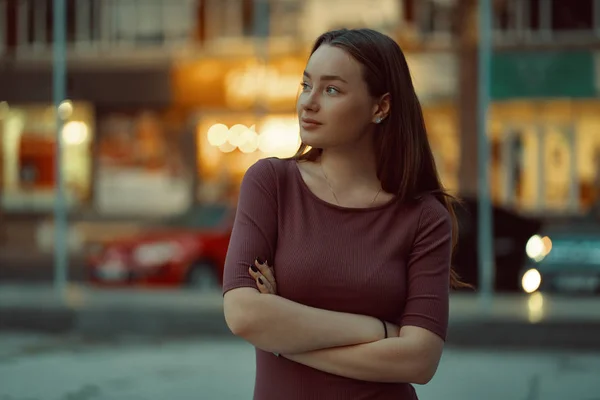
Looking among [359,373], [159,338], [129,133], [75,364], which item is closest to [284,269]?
[359,373]

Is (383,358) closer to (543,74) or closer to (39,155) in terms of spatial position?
(543,74)

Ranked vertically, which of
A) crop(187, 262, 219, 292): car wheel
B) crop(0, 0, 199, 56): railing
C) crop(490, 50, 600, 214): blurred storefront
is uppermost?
crop(0, 0, 199, 56): railing

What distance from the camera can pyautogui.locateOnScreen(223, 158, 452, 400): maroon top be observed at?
2422 mm

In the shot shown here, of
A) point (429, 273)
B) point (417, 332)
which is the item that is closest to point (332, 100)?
point (429, 273)

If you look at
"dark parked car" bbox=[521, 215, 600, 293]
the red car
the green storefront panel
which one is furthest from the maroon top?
the green storefront panel

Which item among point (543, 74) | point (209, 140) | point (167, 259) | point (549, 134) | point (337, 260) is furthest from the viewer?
point (209, 140)

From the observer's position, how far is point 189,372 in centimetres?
914

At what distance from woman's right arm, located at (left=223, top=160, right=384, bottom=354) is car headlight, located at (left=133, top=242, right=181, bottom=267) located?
12294mm

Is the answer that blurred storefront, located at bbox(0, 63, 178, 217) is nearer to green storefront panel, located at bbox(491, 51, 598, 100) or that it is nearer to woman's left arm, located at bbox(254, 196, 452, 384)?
green storefront panel, located at bbox(491, 51, 598, 100)

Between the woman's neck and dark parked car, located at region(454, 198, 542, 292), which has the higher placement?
the woman's neck

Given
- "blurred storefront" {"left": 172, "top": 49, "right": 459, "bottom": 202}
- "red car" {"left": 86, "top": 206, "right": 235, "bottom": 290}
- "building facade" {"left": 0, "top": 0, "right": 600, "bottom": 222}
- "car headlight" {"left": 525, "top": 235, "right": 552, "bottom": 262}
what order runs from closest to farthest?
"car headlight" {"left": 525, "top": 235, "right": 552, "bottom": 262} < "red car" {"left": 86, "top": 206, "right": 235, "bottom": 290} < "building facade" {"left": 0, "top": 0, "right": 600, "bottom": 222} < "blurred storefront" {"left": 172, "top": 49, "right": 459, "bottom": 202}

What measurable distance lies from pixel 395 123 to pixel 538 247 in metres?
11.2

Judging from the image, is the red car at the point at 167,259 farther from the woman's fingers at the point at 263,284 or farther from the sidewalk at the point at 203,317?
the woman's fingers at the point at 263,284

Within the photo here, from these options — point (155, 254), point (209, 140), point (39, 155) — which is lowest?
point (155, 254)
